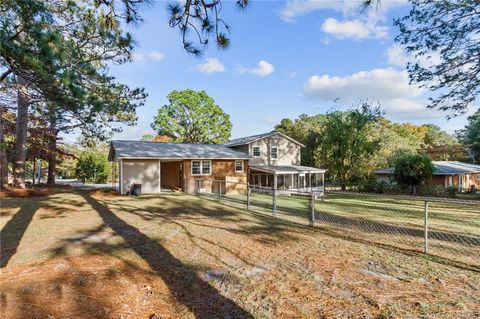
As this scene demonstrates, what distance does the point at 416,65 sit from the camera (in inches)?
540

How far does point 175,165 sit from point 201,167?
8.57ft

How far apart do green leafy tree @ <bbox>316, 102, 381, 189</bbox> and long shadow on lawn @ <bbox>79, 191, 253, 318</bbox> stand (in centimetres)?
2591

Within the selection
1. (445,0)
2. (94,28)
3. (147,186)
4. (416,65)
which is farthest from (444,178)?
(94,28)

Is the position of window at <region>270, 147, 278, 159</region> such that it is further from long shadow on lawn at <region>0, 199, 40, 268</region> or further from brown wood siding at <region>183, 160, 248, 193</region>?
long shadow on lawn at <region>0, 199, 40, 268</region>

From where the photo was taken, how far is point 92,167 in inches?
1252

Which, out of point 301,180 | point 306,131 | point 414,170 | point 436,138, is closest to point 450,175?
point 414,170

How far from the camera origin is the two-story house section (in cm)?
2501

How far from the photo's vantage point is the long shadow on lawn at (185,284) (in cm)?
343

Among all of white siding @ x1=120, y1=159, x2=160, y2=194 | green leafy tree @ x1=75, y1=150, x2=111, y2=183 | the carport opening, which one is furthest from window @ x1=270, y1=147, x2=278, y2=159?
green leafy tree @ x1=75, y1=150, x2=111, y2=183

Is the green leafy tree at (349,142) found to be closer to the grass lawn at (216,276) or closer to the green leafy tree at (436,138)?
the grass lawn at (216,276)

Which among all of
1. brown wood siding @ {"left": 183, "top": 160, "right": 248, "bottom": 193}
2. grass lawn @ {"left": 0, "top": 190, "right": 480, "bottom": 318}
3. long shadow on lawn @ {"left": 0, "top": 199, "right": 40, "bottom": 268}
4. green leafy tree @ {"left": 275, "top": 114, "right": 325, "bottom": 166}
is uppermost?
green leafy tree @ {"left": 275, "top": 114, "right": 325, "bottom": 166}

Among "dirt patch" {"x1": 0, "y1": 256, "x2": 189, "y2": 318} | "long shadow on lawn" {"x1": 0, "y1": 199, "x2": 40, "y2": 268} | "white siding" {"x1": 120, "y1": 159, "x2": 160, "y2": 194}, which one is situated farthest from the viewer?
"white siding" {"x1": 120, "y1": 159, "x2": 160, "y2": 194}

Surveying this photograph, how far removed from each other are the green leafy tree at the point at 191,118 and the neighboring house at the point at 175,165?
51.0 feet

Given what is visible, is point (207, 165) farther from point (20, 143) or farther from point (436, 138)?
point (436, 138)
